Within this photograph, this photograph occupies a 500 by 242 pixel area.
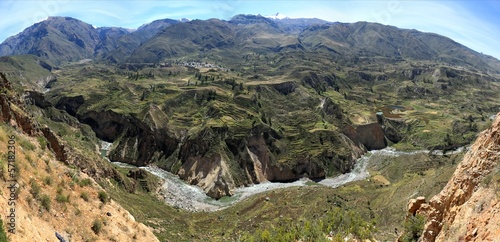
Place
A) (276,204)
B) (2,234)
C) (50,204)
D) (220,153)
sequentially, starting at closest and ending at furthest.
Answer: (2,234)
(50,204)
(276,204)
(220,153)

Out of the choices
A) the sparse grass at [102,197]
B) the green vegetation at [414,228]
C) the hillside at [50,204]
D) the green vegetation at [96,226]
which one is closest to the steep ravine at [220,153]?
the green vegetation at [414,228]

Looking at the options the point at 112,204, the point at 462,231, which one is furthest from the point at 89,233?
the point at 462,231

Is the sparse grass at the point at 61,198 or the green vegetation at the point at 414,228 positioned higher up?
the sparse grass at the point at 61,198

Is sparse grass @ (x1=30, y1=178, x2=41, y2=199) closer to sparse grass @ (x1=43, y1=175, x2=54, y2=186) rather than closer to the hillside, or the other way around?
the hillside

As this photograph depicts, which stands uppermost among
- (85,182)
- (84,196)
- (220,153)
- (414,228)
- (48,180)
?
(48,180)

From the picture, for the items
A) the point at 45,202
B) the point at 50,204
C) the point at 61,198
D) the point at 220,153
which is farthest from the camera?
the point at 220,153

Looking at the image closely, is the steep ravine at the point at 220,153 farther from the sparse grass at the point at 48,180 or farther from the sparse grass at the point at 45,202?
the sparse grass at the point at 45,202

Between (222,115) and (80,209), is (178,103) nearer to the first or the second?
(222,115)

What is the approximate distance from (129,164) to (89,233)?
257 ft

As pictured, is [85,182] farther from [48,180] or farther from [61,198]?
[61,198]

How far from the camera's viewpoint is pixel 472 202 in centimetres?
1770

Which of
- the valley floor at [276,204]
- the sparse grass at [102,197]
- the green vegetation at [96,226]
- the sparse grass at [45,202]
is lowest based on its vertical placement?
the valley floor at [276,204]

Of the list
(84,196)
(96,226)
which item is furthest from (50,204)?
(84,196)

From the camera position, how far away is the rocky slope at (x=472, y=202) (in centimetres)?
1536
